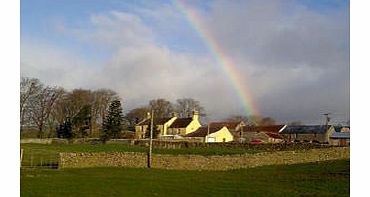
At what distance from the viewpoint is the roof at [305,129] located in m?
90.5

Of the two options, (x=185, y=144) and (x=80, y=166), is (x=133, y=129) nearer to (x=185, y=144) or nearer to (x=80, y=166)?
(x=185, y=144)

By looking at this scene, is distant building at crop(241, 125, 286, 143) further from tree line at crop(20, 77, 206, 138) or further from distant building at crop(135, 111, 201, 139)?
tree line at crop(20, 77, 206, 138)

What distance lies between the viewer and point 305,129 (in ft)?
307

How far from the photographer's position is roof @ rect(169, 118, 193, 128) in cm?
9906

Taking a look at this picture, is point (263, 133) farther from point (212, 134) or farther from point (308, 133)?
point (212, 134)

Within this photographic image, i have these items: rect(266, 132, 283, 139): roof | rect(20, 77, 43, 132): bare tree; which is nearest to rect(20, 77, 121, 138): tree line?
rect(20, 77, 43, 132): bare tree

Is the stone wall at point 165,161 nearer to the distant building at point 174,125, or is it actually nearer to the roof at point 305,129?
the roof at point 305,129

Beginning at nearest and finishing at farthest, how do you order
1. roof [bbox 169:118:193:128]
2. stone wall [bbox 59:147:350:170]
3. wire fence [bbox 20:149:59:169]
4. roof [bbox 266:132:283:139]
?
1. stone wall [bbox 59:147:350:170]
2. wire fence [bbox 20:149:59:169]
3. roof [bbox 266:132:283:139]
4. roof [bbox 169:118:193:128]

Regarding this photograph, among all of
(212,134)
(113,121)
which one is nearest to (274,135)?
(212,134)

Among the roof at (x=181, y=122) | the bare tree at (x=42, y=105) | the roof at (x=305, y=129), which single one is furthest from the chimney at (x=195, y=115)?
the bare tree at (x=42, y=105)

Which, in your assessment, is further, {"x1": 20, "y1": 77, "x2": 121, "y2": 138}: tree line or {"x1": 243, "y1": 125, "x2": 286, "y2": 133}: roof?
{"x1": 243, "y1": 125, "x2": 286, "y2": 133}: roof

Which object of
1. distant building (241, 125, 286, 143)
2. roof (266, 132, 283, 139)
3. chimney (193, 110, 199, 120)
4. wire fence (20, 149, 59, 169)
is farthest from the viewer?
chimney (193, 110, 199, 120)

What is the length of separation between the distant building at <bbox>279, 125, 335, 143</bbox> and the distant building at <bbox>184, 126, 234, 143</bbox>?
1293 cm

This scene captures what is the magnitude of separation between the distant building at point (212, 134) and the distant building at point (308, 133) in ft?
42.4
